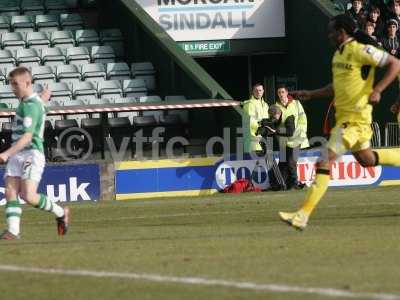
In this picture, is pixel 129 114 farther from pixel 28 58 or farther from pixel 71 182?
pixel 71 182

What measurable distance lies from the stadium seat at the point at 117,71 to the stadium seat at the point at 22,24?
2180 mm

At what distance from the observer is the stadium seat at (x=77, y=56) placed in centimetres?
2730

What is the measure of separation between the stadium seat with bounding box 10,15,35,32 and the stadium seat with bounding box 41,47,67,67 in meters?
1.01

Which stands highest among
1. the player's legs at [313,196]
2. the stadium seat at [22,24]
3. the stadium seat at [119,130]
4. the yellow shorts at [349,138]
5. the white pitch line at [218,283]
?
the stadium seat at [22,24]

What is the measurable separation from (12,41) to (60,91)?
197 cm

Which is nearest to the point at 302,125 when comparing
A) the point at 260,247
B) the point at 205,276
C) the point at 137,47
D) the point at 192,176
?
the point at 192,176

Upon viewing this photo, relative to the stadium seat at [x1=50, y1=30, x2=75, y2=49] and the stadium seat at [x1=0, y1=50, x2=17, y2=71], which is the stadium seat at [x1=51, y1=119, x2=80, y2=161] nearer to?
the stadium seat at [x1=0, y1=50, x2=17, y2=71]

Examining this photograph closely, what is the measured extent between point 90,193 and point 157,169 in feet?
4.18

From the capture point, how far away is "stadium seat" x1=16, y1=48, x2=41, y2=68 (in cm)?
2670

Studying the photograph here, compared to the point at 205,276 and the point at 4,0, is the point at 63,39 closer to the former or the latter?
the point at 4,0

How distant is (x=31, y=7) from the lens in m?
28.6

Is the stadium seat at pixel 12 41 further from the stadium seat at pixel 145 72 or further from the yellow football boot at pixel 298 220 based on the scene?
the yellow football boot at pixel 298 220

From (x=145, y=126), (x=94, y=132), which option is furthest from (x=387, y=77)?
(x=145, y=126)

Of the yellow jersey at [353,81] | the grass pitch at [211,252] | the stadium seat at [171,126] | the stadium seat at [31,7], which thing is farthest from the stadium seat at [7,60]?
the yellow jersey at [353,81]
